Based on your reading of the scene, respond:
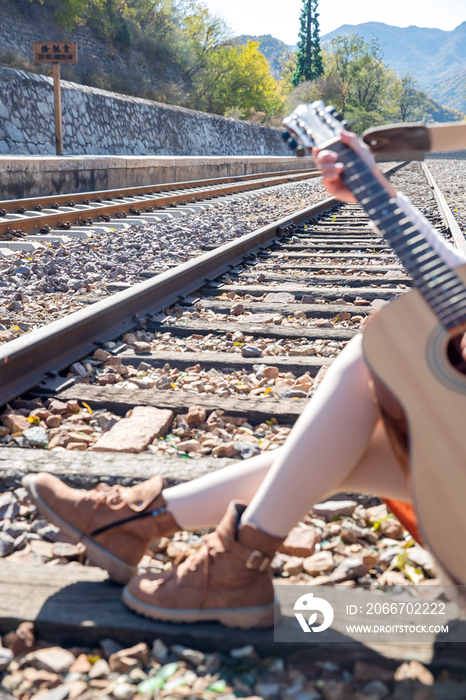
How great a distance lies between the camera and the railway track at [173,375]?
2.01 meters

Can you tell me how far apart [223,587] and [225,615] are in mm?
64

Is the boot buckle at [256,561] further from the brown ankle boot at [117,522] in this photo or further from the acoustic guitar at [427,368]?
the acoustic guitar at [427,368]

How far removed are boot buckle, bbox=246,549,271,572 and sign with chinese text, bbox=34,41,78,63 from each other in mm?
12296

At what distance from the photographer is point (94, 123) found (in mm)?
19453

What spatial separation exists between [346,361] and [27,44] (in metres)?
32.2

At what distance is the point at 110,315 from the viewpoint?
3510 mm

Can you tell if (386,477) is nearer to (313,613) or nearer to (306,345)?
(313,613)

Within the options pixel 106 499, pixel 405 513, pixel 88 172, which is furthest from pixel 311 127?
pixel 88 172

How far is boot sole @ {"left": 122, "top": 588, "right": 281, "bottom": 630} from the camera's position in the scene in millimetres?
1396

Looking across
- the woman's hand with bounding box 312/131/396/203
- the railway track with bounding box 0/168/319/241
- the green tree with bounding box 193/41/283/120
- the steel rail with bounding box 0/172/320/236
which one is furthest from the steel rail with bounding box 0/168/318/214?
the green tree with bounding box 193/41/283/120

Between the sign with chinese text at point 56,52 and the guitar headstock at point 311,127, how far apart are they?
38.4 feet

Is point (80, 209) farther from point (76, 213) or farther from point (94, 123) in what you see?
point (94, 123)

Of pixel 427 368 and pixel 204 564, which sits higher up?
pixel 427 368

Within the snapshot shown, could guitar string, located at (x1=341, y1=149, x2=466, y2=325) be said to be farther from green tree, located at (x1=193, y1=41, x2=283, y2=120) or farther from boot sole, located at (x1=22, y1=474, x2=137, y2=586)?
green tree, located at (x1=193, y1=41, x2=283, y2=120)
